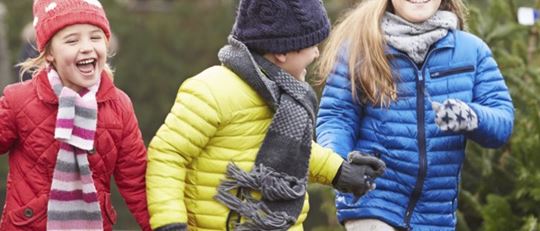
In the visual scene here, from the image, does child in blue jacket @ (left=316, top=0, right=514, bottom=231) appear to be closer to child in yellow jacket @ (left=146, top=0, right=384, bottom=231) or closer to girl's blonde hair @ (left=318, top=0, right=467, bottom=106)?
girl's blonde hair @ (left=318, top=0, right=467, bottom=106)

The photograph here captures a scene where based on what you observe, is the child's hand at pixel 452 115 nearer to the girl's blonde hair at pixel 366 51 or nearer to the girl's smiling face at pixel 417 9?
the girl's blonde hair at pixel 366 51

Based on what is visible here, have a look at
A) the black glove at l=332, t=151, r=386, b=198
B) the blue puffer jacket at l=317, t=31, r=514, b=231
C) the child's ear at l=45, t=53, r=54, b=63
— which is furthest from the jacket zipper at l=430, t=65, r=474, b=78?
the child's ear at l=45, t=53, r=54, b=63

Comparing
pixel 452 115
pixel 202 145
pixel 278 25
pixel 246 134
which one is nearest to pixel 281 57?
pixel 278 25

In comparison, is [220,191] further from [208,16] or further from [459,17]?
[208,16]

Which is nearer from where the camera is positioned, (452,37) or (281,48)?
(281,48)

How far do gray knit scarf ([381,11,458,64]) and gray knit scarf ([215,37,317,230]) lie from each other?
Answer: 0.80 m

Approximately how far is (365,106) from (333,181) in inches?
23.8

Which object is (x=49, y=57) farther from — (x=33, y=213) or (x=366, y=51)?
(x=366, y=51)

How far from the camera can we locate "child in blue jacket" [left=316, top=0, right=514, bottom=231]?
16.7 feet

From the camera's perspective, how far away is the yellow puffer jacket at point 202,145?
4344mm

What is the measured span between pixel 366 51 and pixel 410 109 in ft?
1.05

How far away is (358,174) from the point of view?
467 cm

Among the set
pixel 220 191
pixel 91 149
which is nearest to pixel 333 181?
pixel 220 191

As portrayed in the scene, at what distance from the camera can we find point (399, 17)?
17.4 feet
